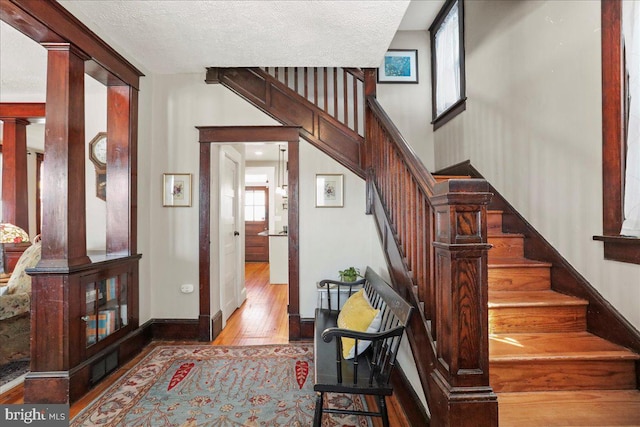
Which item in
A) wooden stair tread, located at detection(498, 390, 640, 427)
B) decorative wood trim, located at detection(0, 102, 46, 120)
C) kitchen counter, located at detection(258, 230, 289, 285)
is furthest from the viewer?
kitchen counter, located at detection(258, 230, 289, 285)

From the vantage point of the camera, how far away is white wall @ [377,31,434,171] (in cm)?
405

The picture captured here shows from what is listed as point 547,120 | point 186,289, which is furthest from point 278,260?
point 547,120

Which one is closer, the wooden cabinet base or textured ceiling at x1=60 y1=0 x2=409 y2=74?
the wooden cabinet base

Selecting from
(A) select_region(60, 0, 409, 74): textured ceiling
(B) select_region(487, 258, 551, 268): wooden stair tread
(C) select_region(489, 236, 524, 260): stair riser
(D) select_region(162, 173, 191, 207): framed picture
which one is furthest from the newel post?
(D) select_region(162, 173, 191, 207): framed picture

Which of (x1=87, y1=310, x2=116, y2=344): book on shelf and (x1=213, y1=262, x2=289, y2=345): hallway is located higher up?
(x1=87, y1=310, x2=116, y2=344): book on shelf

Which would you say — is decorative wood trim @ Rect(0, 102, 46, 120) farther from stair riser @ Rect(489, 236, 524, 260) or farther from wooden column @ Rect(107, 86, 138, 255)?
stair riser @ Rect(489, 236, 524, 260)

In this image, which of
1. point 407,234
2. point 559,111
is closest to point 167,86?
point 407,234

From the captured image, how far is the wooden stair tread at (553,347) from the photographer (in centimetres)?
167

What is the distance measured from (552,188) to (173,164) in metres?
3.48

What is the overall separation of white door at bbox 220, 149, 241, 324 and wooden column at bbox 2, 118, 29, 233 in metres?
2.76

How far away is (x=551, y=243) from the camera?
2330 millimetres

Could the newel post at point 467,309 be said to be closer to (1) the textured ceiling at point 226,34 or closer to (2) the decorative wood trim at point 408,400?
(2) the decorative wood trim at point 408,400

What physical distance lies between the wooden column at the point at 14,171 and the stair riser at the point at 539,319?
557 cm

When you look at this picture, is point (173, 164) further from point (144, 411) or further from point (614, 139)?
point (614, 139)
